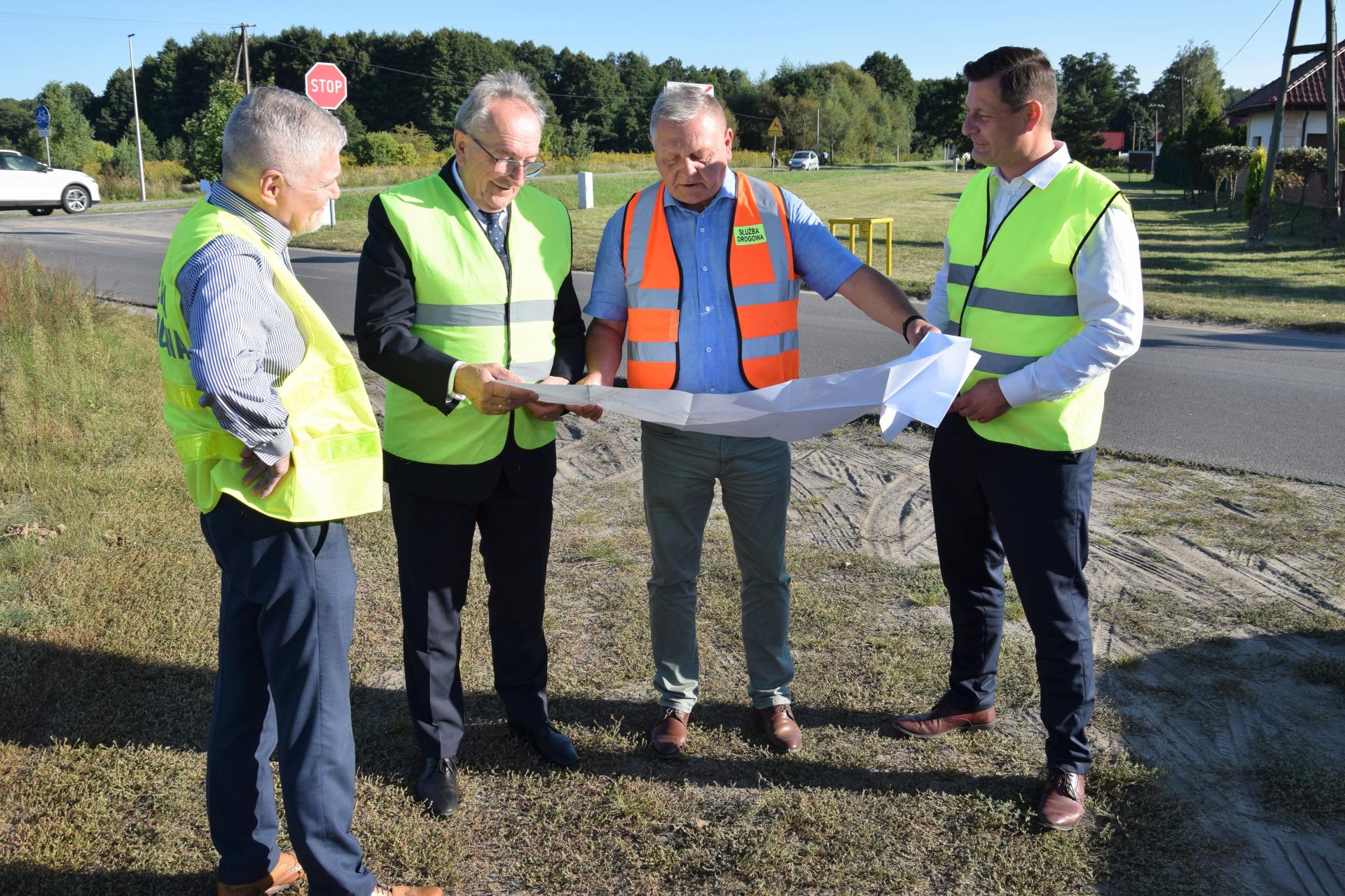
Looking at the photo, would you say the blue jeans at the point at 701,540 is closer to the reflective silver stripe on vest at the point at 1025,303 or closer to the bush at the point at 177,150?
the reflective silver stripe on vest at the point at 1025,303

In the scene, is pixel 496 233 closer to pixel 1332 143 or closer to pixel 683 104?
pixel 683 104

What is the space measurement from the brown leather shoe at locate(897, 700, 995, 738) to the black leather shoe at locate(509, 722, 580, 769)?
1.21 metres

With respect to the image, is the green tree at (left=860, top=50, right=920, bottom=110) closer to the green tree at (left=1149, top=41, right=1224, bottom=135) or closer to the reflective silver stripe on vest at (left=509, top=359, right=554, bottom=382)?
the green tree at (left=1149, top=41, right=1224, bottom=135)

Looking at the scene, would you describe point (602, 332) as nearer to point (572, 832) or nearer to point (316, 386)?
point (316, 386)

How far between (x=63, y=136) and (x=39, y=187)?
22.3m

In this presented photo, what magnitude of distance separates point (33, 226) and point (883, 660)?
27.5 meters

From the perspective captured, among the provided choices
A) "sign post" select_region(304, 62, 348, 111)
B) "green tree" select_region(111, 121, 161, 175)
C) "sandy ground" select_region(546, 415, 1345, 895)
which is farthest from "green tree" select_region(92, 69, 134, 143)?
"sandy ground" select_region(546, 415, 1345, 895)

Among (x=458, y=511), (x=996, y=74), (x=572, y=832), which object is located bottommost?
(x=572, y=832)

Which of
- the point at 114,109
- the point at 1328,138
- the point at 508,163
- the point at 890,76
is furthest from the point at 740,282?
the point at 890,76

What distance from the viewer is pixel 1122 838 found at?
3.08 metres

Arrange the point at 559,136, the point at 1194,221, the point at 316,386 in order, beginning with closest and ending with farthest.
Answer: the point at 316,386, the point at 1194,221, the point at 559,136

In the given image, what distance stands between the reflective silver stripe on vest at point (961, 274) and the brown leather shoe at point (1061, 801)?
1.61 metres

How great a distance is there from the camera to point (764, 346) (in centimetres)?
344

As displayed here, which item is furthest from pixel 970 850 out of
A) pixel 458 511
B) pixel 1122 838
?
pixel 458 511
